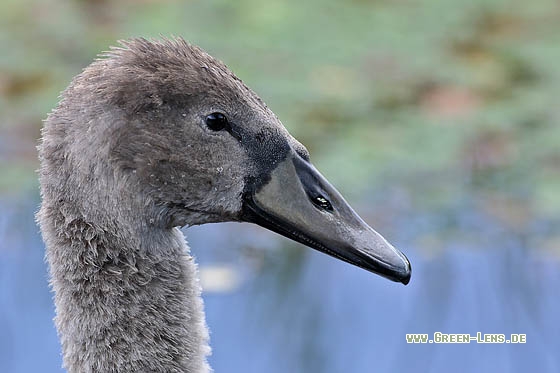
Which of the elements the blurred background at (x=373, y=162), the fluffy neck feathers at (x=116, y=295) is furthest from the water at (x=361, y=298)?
the fluffy neck feathers at (x=116, y=295)

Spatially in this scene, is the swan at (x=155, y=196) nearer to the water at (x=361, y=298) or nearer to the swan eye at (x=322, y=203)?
the swan eye at (x=322, y=203)

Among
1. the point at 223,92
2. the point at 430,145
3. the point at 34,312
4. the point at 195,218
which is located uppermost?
the point at 430,145

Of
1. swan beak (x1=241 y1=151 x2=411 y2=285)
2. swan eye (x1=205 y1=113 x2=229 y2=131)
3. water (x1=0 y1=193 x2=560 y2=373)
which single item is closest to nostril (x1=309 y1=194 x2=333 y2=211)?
swan beak (x1=241 y1=151 x2=411 y2=285)

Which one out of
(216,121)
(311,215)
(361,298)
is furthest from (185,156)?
(361,298)

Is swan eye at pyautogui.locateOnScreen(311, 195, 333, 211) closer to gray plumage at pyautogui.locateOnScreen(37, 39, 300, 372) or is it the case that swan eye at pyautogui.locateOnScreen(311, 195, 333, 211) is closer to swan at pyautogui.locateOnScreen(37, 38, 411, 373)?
swan at pyautogui.locateOnScreen(37, 38, 411, 373)

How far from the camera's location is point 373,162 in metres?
6.31

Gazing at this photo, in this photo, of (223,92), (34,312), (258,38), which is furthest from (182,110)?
(258,38)

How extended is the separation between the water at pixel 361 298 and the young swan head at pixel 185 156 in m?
2.14

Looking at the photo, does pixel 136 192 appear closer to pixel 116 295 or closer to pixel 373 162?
pixel 116 295

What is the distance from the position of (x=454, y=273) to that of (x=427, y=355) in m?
0.48

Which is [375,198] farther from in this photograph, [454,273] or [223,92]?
[223,92]

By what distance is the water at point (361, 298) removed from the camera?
5449 mm

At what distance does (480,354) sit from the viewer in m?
5.55

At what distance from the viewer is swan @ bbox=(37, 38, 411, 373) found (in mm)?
3121
